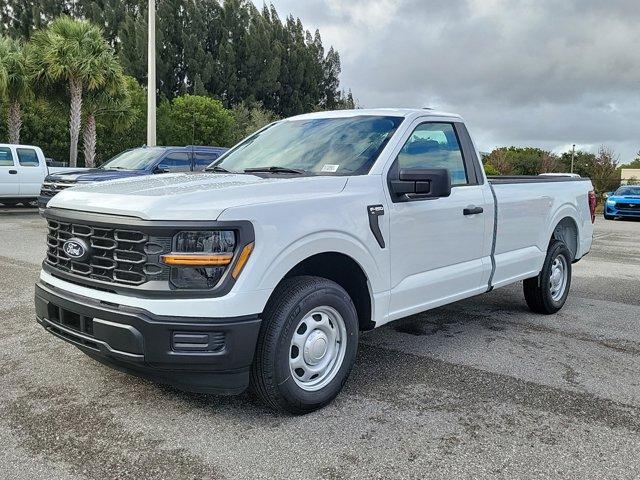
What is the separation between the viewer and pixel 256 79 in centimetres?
5659

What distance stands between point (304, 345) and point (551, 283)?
3.66 m

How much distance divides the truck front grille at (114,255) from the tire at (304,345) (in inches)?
26.6

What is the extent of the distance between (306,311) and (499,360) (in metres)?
1.99

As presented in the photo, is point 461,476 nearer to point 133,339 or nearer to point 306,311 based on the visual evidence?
point 306,311

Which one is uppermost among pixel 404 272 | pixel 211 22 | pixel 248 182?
pixel 211 22

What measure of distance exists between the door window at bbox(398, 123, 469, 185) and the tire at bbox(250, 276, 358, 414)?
1.21 metres

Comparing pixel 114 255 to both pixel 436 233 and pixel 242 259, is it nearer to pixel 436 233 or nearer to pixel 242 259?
pixel 242 259

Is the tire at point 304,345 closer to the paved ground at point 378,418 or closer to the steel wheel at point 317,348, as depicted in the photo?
the steel wheel at point 317,348

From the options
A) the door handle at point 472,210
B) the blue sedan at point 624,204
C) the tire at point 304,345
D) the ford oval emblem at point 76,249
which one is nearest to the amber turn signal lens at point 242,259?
the tire at point 304,345

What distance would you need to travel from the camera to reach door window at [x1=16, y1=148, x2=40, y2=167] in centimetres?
1688

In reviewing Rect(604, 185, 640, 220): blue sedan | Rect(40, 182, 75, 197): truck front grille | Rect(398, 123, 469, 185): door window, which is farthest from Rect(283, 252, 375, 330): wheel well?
Rect(604, 185, 640, 220): blue sedan

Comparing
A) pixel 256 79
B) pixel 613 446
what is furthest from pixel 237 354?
pixel 256 79

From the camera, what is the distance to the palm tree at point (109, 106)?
25375mm

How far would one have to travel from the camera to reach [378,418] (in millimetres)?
3600
